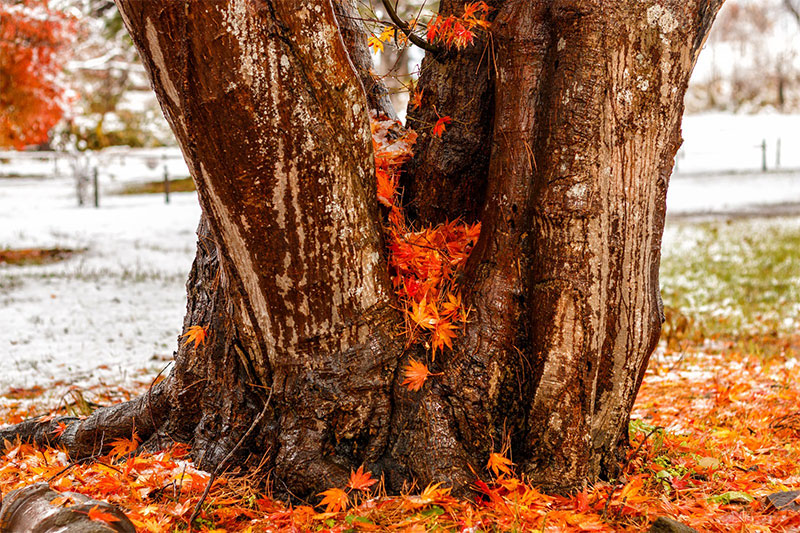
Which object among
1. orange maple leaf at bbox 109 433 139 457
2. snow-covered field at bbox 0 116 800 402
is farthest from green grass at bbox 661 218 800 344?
orange maple leaf at bbox 109 433 139 457

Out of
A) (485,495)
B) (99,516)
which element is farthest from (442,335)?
(99,516)

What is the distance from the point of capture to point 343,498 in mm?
2391

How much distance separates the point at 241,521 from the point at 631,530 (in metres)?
1.43

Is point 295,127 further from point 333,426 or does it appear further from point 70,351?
point 70,351

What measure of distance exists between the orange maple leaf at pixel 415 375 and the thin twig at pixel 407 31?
1.27m

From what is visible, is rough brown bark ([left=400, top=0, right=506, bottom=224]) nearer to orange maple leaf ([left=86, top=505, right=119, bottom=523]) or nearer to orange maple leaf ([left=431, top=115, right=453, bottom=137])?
orange maple leaf ([left=431, top=115, right=453, bottom=137])

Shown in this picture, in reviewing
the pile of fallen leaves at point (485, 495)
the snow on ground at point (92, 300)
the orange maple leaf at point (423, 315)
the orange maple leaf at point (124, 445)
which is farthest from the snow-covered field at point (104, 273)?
the orange maple leaf at point (423, 315)

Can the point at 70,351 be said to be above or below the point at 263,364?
below

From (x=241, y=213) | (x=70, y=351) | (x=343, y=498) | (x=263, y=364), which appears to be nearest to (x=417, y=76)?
(x=241, y=213)

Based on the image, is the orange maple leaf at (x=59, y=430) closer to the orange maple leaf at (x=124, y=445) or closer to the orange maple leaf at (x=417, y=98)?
the orange maple leaf at (x=124, y=445)

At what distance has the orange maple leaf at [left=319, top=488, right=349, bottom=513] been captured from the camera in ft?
7.79

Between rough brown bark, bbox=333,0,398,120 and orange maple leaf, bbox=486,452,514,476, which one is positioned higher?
rough brown bark, bbox=333,0,398,120

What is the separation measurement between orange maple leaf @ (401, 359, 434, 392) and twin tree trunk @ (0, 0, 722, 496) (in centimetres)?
3

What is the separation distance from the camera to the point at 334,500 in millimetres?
2375
